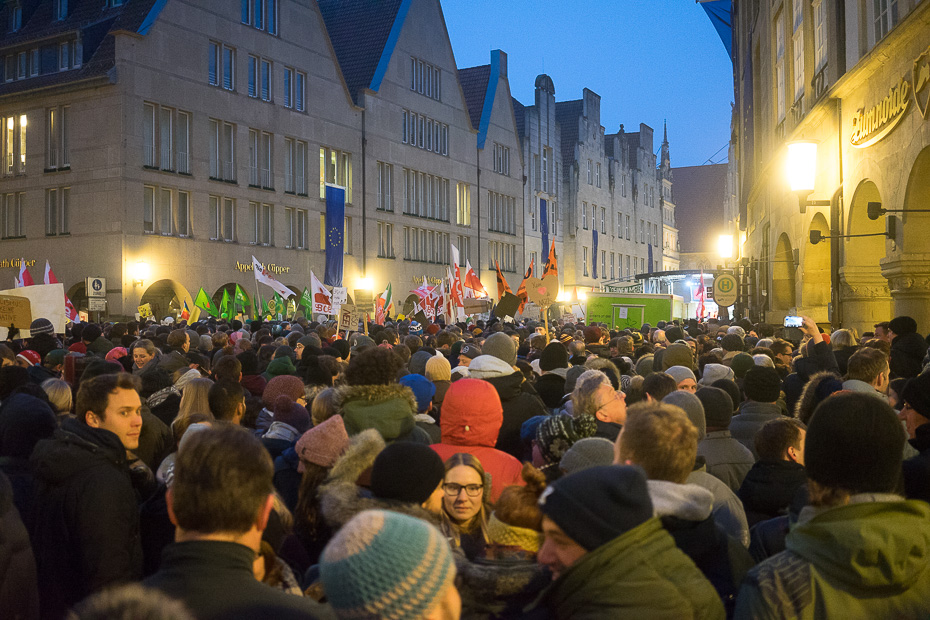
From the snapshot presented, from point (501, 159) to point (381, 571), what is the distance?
2198 inches

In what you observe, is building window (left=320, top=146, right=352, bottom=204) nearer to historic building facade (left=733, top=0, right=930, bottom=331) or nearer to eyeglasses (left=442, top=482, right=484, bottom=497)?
historic building facade (left=733, top=0, right=930, bottom=331)

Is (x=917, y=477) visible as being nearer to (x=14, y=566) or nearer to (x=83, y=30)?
(x=14, y=566)

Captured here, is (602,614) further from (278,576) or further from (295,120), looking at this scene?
(295,120)

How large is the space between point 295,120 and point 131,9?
28.6ft

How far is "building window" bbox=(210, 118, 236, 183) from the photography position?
36312 mm

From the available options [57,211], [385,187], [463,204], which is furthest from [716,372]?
[463,204]

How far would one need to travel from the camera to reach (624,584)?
2.41 metres

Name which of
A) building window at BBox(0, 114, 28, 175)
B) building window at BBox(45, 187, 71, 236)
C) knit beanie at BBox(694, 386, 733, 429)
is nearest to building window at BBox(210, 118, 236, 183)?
building window at BBox(45, 187, 71, 236)

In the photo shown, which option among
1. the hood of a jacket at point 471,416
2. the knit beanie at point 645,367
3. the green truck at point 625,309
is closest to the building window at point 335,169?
the green truck at point 625,309

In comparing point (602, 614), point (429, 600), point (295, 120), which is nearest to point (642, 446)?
point (602, 614)

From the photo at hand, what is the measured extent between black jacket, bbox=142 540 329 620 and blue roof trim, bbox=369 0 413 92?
44.0m

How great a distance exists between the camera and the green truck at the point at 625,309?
24.7 meters

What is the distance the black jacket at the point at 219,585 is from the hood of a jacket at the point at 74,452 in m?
1.54

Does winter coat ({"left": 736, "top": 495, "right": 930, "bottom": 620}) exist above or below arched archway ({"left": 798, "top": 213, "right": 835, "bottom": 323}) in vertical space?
below
